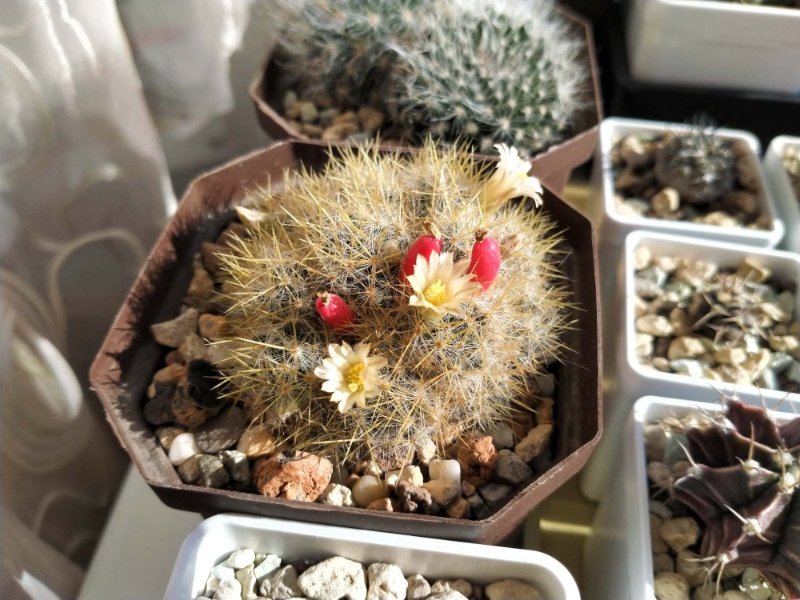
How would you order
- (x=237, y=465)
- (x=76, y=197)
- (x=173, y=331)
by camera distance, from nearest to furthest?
(x=237, y=465)
(x=173, y=331)
(x=76, y=197)

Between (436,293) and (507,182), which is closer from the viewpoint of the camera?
(436,293)

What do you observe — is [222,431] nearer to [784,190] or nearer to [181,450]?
[181,450]

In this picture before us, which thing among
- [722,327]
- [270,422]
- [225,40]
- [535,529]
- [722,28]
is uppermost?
[225,40]

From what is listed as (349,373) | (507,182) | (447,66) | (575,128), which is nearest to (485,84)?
(447,66)

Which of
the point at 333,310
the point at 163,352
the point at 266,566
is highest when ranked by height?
the point at 333,310

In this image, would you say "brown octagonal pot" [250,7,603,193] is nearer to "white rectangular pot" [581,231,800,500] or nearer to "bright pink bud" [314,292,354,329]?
"white rectangular pot" [581,231,800,500]

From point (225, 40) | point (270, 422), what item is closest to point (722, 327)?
point (270, 422)

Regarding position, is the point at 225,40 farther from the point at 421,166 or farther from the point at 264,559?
the point at 264,559
